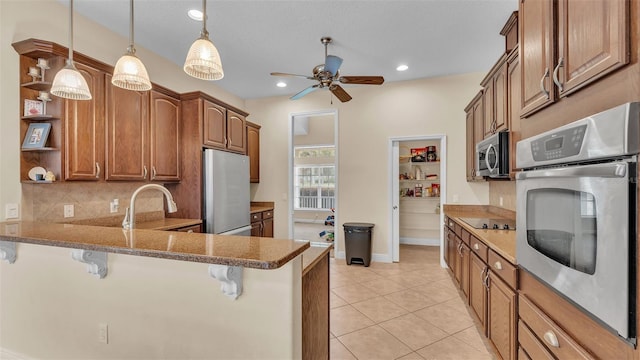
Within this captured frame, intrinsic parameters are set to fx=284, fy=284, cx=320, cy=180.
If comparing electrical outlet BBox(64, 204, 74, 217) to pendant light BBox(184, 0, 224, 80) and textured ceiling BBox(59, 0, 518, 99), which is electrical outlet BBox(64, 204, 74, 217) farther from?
pendant light BBox(184, 0, 224, 80)

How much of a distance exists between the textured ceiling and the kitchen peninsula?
2.22m

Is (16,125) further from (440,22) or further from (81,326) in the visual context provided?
(440,22)

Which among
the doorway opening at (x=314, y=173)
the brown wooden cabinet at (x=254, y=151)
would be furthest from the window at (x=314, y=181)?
the brown wooden cabinet at (x=254, y=151)

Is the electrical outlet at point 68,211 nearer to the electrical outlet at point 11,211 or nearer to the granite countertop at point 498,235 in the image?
the electrical outlet at point 11,211

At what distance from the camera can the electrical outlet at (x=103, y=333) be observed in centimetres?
167

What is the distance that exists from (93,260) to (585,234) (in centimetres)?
231

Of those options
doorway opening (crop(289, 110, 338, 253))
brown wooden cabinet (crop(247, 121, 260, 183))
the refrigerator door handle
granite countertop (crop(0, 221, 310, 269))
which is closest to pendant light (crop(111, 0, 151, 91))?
granite countertop (crop(0, 221, 310, 269))

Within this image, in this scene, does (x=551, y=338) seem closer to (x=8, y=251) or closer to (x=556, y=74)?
(x=556, y=74)

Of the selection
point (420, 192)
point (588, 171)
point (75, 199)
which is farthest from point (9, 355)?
point (420, 192)

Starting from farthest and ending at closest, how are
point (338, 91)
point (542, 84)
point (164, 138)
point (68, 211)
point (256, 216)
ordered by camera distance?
1. point (256, 216)
2. point (338, 91)
3. point (164, 138)
4. point (68, 211)
5. point (542, 84)

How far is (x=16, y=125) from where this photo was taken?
228 centimetres

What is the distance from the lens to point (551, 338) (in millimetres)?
1216

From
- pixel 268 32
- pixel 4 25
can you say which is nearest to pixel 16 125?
pixel 4 25

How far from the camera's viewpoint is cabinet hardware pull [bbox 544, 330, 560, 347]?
46.7 inches
